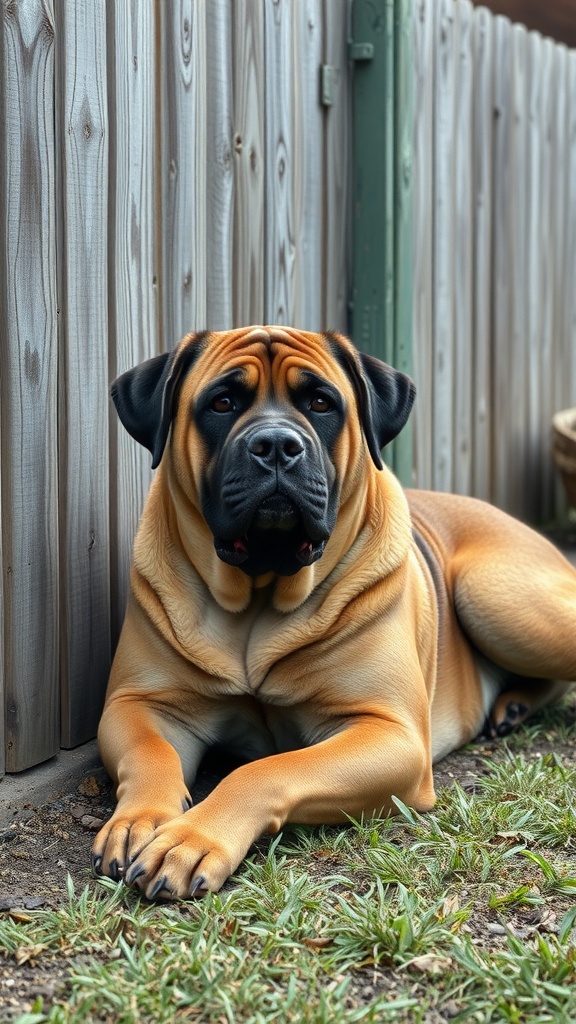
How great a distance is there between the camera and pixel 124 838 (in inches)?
111

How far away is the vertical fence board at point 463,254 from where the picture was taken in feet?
20.6

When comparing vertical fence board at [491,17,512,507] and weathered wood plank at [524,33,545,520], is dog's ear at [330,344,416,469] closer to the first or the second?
vertical fence board at [491,17,512,507]

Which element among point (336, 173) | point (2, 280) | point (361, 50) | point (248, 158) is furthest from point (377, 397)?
point (361, 50)

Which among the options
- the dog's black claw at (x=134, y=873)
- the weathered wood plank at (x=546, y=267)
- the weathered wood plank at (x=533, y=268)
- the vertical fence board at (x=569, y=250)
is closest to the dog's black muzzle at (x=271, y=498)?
the dog's black claw at (x=134, y=873)

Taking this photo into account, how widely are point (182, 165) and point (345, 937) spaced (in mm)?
2585

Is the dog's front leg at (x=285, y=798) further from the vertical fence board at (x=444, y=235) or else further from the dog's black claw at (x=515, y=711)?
the vertical fence board at (x=444, y=235)

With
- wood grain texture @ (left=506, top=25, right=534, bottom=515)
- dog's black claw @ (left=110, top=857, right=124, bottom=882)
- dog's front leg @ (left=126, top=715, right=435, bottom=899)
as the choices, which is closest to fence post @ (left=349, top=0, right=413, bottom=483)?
wood grain texture @ (left=506, top=25, right=534, bottom=515)

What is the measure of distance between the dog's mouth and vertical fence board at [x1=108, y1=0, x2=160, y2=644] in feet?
2.34

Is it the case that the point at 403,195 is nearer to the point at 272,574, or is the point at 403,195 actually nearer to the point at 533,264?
the point at 533,264

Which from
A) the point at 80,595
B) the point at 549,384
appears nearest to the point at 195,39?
the point at 80,595

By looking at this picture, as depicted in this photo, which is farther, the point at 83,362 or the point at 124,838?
the point at 83,362

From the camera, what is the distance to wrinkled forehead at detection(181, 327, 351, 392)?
10.9 feet

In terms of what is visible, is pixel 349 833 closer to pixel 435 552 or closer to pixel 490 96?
pixel 435 552

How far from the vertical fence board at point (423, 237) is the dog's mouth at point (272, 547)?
2741 mm
